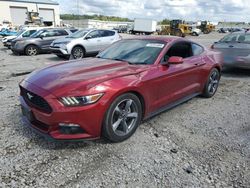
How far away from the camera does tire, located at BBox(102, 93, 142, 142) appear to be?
3.35m

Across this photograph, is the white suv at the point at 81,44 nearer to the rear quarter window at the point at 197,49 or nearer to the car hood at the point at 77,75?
the rear quarter window at the point at 197,49

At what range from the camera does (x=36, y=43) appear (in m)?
14.3

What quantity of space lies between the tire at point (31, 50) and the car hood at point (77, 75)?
36.2ft

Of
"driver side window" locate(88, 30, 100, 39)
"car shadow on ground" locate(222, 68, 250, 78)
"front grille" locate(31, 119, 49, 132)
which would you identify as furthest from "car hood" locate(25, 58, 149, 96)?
"driver side window" locate(88, 30, 100, 39)

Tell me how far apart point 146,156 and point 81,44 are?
9.60m

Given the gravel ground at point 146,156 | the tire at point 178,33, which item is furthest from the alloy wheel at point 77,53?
the tire at point 178,33

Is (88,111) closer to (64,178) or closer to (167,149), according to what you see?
(64,178)

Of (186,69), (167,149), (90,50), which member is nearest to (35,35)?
(90,50)

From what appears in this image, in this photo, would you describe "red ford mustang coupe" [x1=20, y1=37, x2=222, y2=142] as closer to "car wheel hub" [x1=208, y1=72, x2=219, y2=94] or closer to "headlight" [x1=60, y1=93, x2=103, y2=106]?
"headlight" [x1=60, y1=93, x2=103, y2=106]

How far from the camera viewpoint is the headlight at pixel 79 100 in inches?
121

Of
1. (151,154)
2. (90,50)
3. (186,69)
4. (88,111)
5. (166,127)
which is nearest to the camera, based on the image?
(88,111)

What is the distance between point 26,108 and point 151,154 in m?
1.89

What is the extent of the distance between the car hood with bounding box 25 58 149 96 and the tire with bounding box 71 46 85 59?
777cm

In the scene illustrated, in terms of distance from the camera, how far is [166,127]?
4.16m
